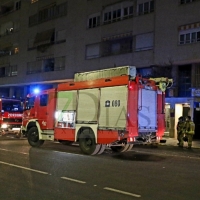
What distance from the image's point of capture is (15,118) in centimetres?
1889

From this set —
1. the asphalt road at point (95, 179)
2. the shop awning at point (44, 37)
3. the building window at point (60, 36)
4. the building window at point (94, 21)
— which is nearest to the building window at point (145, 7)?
the building window at point (94, 21)

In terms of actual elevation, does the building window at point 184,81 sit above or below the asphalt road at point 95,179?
above

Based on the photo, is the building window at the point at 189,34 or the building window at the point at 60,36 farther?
the building window at the point at 60,36

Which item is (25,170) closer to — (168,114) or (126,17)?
(168,114)

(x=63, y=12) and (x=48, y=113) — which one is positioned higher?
(x=63, y=12)

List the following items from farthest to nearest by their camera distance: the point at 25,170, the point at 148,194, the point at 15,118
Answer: the point at 15,118 < the point at 25,170 < the point at 148,194

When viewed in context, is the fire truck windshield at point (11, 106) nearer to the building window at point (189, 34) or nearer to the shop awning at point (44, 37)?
the building window at point (189, 34)

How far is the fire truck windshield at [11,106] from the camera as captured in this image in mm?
19125

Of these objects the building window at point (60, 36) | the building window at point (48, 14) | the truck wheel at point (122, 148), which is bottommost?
the truck wheel at point (122, 148)

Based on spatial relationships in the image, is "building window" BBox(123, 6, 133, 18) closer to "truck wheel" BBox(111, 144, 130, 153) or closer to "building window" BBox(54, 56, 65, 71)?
"building window" BBox(54, 56, 65, 71)

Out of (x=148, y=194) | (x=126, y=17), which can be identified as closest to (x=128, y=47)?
(x=126, y=17)

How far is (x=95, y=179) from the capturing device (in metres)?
7.29

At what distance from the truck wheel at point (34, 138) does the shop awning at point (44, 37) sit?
19483 millimetres

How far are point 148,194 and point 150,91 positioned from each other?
6333 mm
